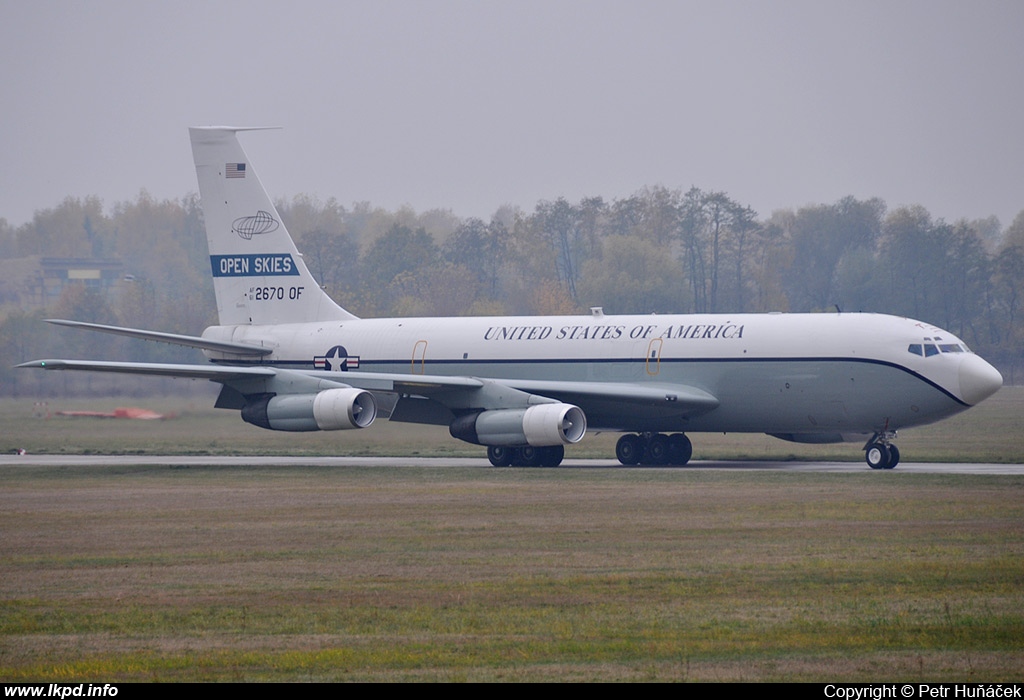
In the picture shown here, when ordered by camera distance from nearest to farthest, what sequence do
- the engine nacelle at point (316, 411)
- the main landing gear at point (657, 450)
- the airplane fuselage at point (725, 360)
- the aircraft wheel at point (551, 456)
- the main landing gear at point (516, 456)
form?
1. the airplane fuselage at point (725, 360)
2. the engine nacelle at point (316, 411)
3. the main landing gear at point (516, 456)
4. the aircraft wheel at point (551, 456)
5. the main landing gear at point (657, 450)

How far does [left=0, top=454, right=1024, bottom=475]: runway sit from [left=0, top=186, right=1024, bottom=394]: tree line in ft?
91.0

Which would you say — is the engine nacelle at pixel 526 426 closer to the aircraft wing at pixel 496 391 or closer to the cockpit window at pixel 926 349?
the aircraft wing at pixel 496 391

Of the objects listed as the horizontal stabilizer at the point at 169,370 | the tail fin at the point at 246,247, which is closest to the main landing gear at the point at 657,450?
the horizontal stabilizer at the point at 169,370

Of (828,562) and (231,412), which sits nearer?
(828,562)

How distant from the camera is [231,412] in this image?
3641cm

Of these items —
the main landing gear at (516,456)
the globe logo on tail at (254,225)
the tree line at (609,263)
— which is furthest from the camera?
the tree line at (609,263)

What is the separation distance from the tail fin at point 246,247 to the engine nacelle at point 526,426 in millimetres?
8066

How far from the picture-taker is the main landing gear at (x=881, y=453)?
98.8 ft

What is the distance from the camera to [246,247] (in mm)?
38312

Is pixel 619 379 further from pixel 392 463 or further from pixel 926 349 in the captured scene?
pixel 926 349

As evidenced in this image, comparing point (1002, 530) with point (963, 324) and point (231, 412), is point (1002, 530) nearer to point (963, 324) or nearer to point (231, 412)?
point (231, 412)

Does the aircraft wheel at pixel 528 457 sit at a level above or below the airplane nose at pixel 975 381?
below
